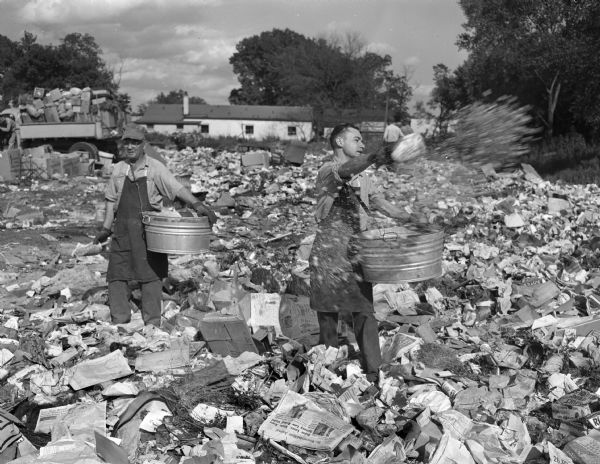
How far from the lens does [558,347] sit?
Result: 15.0 feet

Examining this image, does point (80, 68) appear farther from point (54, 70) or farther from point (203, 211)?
point (203, 211)

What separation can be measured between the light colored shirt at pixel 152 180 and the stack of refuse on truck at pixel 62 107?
1605 centimetres

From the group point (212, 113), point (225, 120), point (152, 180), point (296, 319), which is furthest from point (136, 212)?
point (212, 113)

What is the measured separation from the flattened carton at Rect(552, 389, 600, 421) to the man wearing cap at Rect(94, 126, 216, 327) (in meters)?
2.48

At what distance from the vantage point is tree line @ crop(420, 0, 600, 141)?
20.5m

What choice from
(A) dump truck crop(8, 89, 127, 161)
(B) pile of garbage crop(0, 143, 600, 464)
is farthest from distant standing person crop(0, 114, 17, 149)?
(B) pile of garbage crop(0, 143, 600, 464)

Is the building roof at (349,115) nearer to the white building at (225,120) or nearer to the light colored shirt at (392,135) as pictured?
the white building at (225,120)

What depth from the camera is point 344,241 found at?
3.96 m

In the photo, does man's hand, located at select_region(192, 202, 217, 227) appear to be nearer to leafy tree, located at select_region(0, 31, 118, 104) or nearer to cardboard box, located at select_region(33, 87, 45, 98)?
cardboard box, located at select_region(33, 87, 45, 98)

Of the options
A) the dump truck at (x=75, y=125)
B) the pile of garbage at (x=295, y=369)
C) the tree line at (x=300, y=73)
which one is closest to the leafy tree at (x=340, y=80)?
the tree line at (x=300, y=73)

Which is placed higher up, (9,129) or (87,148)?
(9,129)

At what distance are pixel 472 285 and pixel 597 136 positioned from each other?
18.6 meters

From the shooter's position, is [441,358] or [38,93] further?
[38,93]

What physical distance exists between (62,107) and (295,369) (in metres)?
18.0
